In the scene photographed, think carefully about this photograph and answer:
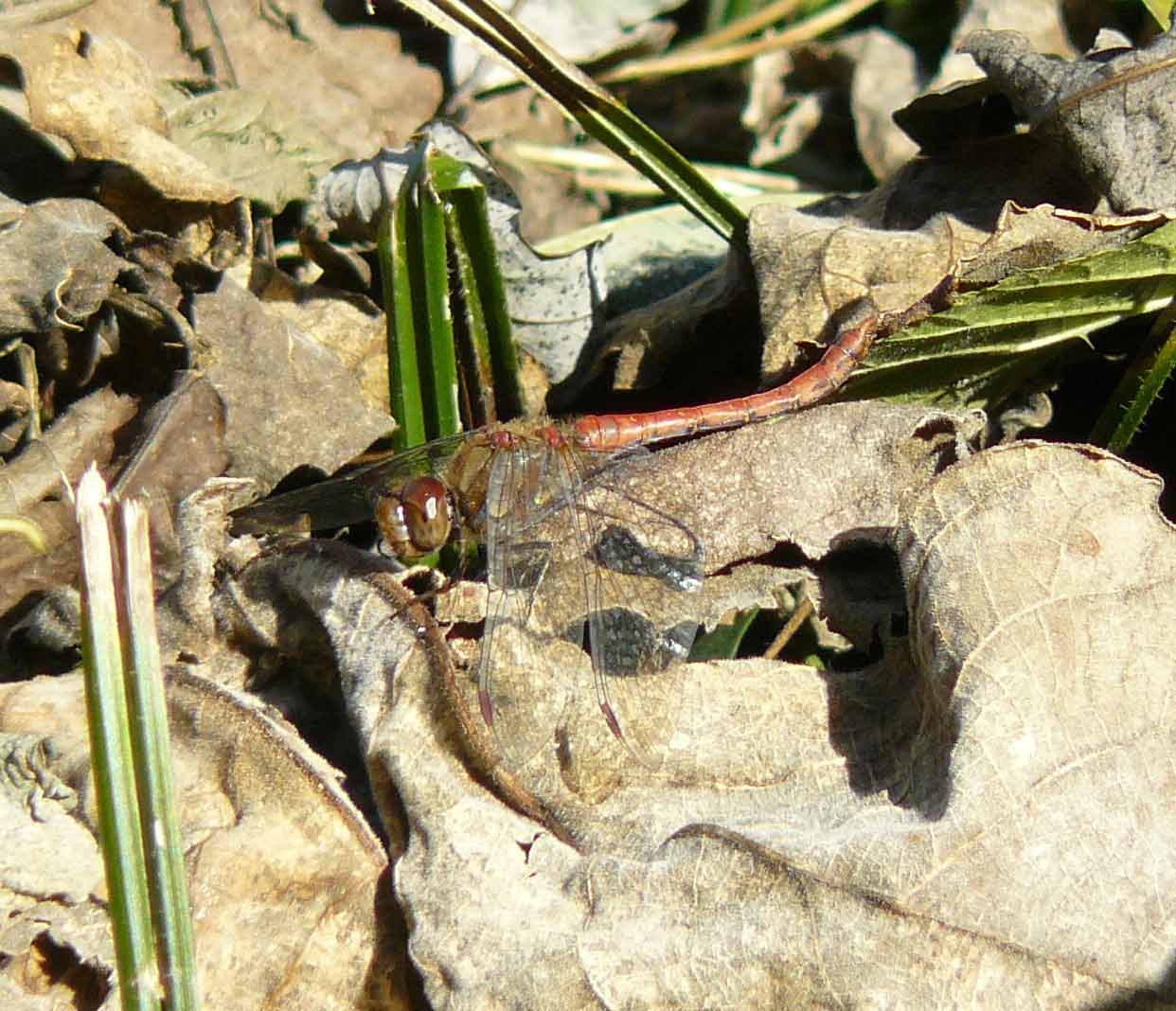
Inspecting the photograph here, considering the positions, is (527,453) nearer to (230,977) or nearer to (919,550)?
(919,550)

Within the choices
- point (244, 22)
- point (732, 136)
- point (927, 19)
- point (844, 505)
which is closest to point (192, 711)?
point (844, 505)

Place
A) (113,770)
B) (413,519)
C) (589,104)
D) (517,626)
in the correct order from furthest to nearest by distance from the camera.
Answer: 1. (589,104)
2. (413,519)
3. (517,626)
4. (113,770)

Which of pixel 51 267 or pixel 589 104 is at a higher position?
pixel 589 104

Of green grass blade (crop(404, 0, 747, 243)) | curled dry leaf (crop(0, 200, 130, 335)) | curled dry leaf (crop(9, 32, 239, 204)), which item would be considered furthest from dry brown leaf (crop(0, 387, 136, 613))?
green grass blade (crop(404, 0, 747, 243))

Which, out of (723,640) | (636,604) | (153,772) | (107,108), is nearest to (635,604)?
(636,604)

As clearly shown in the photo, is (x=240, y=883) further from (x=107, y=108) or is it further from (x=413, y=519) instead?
(x=107, y=108)

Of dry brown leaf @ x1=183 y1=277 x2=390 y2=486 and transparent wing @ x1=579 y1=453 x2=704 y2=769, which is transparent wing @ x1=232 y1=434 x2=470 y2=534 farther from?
transparent wing @ x1=579 y1=453 x2=704 y2=769

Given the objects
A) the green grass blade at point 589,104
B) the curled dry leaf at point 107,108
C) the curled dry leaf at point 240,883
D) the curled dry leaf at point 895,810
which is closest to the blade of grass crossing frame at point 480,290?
the green grass blade at point 589,104
